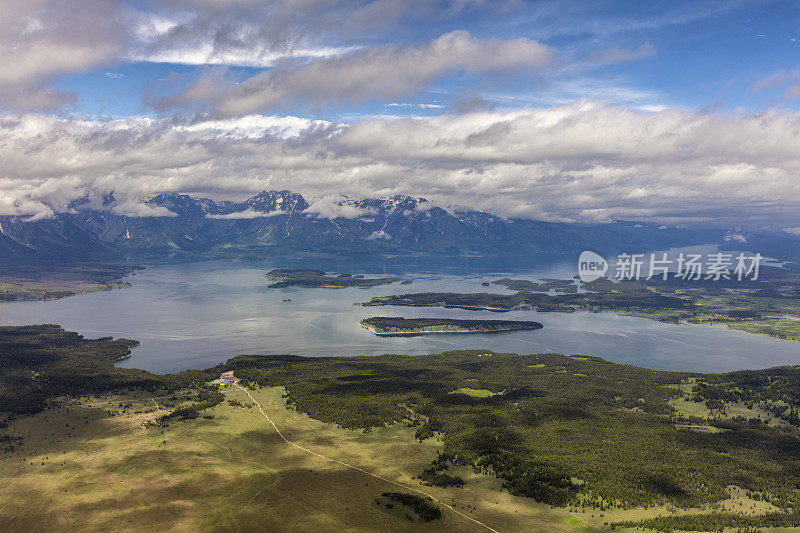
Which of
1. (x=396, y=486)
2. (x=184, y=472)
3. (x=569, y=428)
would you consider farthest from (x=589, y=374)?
(x=184, y=472)

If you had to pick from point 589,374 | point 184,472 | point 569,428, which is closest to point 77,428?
point 184,472

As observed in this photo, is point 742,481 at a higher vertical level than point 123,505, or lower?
higher

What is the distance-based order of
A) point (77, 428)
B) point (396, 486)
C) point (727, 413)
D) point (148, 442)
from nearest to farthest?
1. point (396, 486)
2. point (148, 442)
3. point (77, 428)
4. point (727, 413)

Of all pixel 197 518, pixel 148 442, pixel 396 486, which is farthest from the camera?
pixel 148 442

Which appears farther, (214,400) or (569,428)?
(214,400)

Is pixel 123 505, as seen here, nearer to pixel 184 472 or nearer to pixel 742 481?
pixel 184 472

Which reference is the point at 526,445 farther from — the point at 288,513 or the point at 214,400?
the point at 214,400

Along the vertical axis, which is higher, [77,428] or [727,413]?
[727,413]

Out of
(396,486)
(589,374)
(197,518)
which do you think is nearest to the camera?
(197,518)

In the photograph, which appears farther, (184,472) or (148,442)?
(148,442)
